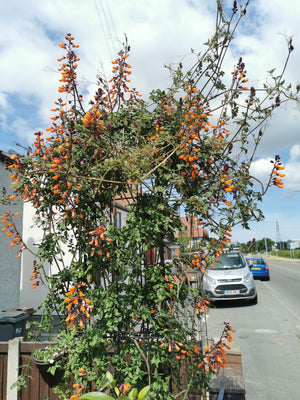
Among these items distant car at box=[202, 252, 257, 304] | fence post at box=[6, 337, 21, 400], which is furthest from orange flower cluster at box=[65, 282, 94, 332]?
distant car at box=[202, 252, 257, 304]

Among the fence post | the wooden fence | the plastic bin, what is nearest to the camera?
the wooden fence

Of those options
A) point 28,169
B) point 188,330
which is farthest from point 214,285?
point 28,169

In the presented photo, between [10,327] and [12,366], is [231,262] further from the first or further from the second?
[12,366]

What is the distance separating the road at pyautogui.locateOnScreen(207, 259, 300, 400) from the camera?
4.44 meters

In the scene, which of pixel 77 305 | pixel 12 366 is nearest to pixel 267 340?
pixel 12 366

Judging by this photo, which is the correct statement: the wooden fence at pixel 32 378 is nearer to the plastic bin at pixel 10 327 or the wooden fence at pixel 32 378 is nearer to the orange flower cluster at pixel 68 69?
the plastic bin at pixel 10 327

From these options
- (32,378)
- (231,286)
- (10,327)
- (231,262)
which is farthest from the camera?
(231,262)

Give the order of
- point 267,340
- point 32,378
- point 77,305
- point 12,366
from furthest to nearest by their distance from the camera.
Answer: point 267,340 < point 12,366 < point 32,378 < point 77,305

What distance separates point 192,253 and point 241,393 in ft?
6.20

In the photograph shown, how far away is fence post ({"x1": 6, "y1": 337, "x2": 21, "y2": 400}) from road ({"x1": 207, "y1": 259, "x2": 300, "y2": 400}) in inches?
115

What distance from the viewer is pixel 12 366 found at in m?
3.39

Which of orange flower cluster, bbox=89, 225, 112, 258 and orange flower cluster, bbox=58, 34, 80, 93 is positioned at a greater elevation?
orange flower cluster, bbox=58, 34, 80, 93

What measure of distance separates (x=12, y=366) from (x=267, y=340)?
5.36m

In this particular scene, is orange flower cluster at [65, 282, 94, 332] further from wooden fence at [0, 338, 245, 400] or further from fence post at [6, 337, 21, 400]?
fence post at [6, 337, 21, 400]
